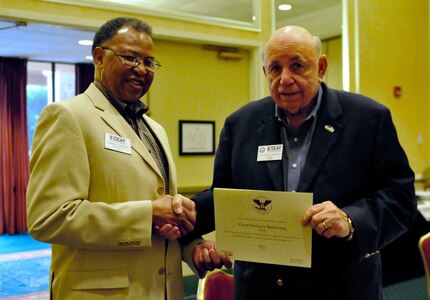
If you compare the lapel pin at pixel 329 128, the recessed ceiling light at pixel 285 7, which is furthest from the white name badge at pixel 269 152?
the recessed ceiling light at pixel 285 7

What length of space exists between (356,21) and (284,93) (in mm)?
3784

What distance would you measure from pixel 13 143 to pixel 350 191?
8211 millimetres

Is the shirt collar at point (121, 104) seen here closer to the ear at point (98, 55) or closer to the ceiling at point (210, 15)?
the ear at point (98, 55)

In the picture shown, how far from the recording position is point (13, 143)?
845cm

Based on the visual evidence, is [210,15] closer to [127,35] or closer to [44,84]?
[127,35]

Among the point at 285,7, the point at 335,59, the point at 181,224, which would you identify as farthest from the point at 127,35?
the point at 335,59

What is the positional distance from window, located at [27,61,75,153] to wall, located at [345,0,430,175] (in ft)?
19.9

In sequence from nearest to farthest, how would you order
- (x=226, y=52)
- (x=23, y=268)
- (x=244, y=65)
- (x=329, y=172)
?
(x=329, y=172), (x=226, y=52), (x=244, y=65), (x=23, y=268)

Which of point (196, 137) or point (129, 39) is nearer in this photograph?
point (129, 39)

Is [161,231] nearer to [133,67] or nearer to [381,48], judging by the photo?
[133,67]

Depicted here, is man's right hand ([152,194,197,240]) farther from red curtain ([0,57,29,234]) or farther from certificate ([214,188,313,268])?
red curtain ([0,57,29,234])

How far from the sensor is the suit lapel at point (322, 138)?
4.72 feet

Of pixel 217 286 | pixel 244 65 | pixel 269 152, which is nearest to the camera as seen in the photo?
pixel 269 152

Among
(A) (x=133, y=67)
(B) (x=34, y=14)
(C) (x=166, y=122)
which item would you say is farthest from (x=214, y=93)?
(A) (x=133, y=67)
